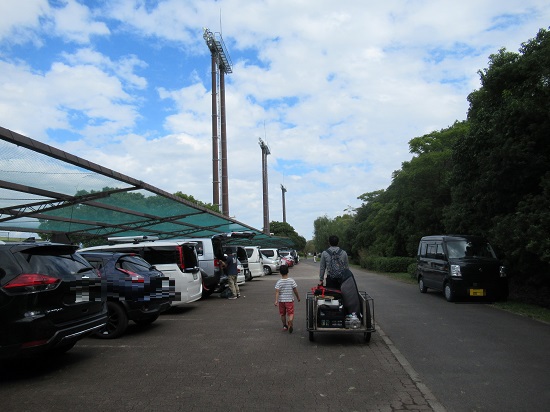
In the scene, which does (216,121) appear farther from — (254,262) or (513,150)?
(513,150)

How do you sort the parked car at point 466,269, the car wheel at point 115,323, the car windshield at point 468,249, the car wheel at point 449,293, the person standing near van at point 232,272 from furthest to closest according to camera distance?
the person standing near van at point 232,272 → the car windshield at point 468,249 → the car wheel at point 449,293 → the parked car at point 466,269 → the car wheel at point 115,323

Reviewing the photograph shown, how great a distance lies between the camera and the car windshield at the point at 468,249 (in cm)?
1452

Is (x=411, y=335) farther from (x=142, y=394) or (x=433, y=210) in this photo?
(x=433, y=210)

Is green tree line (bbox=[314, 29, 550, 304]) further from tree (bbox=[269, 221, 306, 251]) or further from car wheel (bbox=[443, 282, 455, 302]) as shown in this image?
tree (bbox=[269, 221, 306, 251])

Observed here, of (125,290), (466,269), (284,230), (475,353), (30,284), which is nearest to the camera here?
(30,284)

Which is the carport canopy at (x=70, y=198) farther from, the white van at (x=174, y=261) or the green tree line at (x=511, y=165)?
the green tree line at (x=511, y=165)

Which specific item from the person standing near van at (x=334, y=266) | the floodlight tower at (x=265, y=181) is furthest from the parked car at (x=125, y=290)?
the floodlight tower at (x=265, y=181)

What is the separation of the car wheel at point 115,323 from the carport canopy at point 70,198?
350 cm

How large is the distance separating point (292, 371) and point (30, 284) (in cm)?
352

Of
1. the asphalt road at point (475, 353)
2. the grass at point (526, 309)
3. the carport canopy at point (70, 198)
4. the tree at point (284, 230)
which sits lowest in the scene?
the asphalt road at point (475, 353)

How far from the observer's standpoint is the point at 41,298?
583 centimetres

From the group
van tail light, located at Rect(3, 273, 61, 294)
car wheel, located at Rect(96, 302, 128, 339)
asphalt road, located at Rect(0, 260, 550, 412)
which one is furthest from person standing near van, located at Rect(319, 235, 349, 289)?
van tail light, located at Rect(3, 273, 61, 294)

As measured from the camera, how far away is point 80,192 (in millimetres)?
13391

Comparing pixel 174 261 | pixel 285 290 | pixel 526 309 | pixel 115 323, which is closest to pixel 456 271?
pixel 526 309
